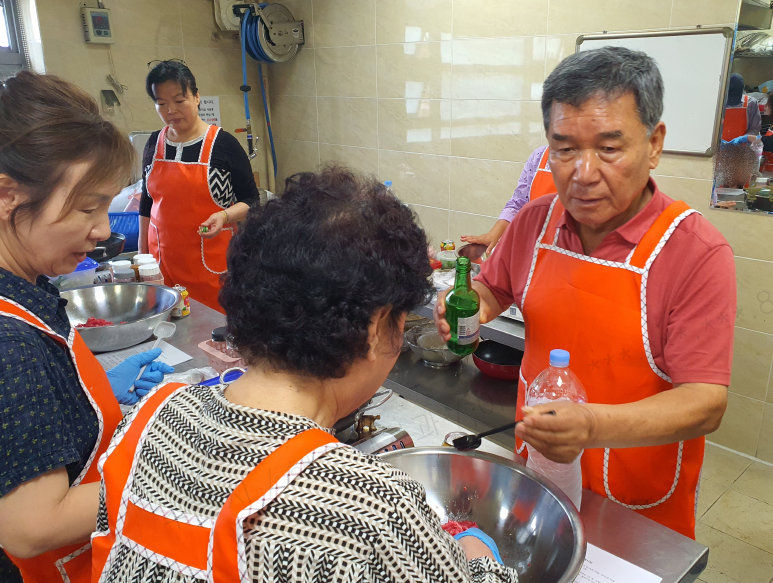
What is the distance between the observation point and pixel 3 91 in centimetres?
118

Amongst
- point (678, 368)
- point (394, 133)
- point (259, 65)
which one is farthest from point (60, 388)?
point (259, 65)

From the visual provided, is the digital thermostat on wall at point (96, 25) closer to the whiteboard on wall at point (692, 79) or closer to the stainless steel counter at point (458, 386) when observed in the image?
the stainless steel counter at point (458, 386)

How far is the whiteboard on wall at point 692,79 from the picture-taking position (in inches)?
119

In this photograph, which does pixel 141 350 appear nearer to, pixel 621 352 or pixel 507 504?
pixel 507 504

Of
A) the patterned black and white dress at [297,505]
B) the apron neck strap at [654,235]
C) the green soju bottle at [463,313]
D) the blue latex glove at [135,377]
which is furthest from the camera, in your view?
the blue latex glove at [135,377]

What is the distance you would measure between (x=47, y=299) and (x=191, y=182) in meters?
2.11

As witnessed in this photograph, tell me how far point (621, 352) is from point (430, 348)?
1341 mm

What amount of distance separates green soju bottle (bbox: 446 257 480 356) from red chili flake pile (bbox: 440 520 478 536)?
47cm

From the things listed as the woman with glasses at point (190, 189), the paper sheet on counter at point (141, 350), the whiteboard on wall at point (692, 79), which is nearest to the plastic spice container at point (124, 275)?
the woman with glasses at point (190, 189)

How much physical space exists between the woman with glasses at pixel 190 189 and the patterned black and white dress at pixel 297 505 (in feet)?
7.64

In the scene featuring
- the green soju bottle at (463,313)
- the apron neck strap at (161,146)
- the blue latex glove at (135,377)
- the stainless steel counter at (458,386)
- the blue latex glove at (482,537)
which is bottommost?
the stainless steel counter at (458,386)

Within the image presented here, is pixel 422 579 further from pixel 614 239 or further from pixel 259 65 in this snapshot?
pixel 259 65

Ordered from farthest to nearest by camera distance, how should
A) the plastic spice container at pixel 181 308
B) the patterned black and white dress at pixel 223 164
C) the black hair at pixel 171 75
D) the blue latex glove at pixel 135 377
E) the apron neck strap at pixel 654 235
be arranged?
1. the patterned black and white dress at pixel 223 164
2. the black hair at pixel 171 75
3. the plastic spice container at pixel 181 308
4. the blue latex glove at pixel 135 377
5. the apron neck strap at pixel 654 235

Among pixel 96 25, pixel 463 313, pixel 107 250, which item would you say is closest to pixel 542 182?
pixel 463 313
